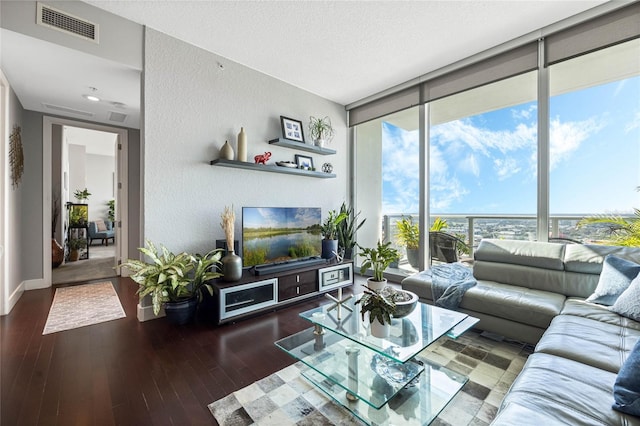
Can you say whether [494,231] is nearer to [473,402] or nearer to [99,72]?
[473,402]

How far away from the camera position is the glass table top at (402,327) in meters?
1.52

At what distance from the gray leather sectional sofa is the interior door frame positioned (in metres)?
4.41

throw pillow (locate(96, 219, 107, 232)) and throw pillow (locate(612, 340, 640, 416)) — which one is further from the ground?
throw pillow (locate(96, 219, 107, 232))

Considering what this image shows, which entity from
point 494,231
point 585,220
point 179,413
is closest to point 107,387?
point 179,413

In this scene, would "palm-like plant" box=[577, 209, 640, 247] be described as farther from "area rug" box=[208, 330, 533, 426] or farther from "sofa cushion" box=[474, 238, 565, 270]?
"area rug" box=[208, 330, 533, 426]

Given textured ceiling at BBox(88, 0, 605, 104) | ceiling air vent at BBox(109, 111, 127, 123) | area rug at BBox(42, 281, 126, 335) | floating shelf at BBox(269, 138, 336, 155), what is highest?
textured ceiling at BBox(88, 0, 605, 104)

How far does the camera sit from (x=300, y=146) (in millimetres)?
3930

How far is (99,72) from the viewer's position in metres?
2.74

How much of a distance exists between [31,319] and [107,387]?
5.93 ft

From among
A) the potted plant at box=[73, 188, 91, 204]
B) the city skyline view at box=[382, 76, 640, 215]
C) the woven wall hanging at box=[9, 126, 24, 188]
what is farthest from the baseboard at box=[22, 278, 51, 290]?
the city skyline view at box=[382, 76, 640, 215]

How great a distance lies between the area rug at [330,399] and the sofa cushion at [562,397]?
0.43 m

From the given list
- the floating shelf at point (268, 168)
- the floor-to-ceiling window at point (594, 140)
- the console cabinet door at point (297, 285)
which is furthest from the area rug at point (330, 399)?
the floating shelf at point (268, 168)

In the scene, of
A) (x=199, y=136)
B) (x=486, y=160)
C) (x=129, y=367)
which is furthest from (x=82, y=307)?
(x=486, y=160)

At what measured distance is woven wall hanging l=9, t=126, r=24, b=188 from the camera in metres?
3.02
